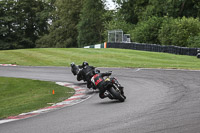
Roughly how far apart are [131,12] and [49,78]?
46213 millimetres

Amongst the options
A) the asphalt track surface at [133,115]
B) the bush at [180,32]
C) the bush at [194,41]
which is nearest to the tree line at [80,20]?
the bush at [180,32]

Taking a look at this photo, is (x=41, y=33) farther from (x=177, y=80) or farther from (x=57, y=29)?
(x=177, y=80)

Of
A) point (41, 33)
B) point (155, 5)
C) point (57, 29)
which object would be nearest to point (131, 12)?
point (155, 5)

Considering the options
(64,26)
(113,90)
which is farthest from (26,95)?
(64,26)

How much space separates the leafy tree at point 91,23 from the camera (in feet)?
225

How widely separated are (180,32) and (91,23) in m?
31.8

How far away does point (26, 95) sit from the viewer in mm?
13570

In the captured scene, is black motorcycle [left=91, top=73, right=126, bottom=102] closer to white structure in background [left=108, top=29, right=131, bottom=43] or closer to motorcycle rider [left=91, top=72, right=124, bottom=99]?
motorcycle rider [left=91, top=72, right=124, bottom=99]

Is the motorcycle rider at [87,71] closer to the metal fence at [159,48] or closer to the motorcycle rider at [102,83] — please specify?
the motorcycle rider at [102,83]

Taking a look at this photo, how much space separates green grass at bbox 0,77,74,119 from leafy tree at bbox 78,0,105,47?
168 ft

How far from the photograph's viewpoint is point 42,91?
1452cm

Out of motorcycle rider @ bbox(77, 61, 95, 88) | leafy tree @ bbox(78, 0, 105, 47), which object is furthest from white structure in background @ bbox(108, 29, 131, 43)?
motorcycle rider @ bbox(77, 61, 95, 88)

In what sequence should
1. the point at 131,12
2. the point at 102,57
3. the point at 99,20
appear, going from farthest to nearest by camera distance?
the point at 99,20
the point at 131,12
the point at 102,57

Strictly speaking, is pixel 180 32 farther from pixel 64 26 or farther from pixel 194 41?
pixel 64 26
